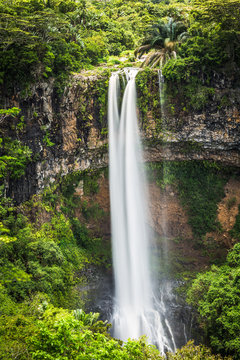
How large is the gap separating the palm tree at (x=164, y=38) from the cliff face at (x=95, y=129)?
251 centimetres

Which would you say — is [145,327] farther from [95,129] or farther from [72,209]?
[95,129]

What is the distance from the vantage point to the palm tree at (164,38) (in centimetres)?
1959

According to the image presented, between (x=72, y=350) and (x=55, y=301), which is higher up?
(x=72, y=350)

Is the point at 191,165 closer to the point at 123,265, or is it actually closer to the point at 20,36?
the point at 123,265

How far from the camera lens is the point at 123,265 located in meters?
19.0

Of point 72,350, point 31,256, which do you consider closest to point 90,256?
point 31,256

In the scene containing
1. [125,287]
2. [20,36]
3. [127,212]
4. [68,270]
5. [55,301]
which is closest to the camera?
[55,301]

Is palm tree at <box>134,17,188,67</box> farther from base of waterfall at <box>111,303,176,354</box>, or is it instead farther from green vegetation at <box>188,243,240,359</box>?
base of waterfall at <box>111,303,176,354</box>

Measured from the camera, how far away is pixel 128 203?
19.6 metres

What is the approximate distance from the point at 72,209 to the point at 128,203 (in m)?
4.32

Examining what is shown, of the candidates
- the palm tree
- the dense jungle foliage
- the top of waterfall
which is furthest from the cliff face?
the palm tree

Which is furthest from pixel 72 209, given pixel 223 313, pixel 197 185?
pixel 223 313

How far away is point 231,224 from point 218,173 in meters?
3.89

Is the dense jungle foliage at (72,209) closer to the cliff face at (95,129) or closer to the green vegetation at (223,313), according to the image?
the green vegetation at (223,313)
